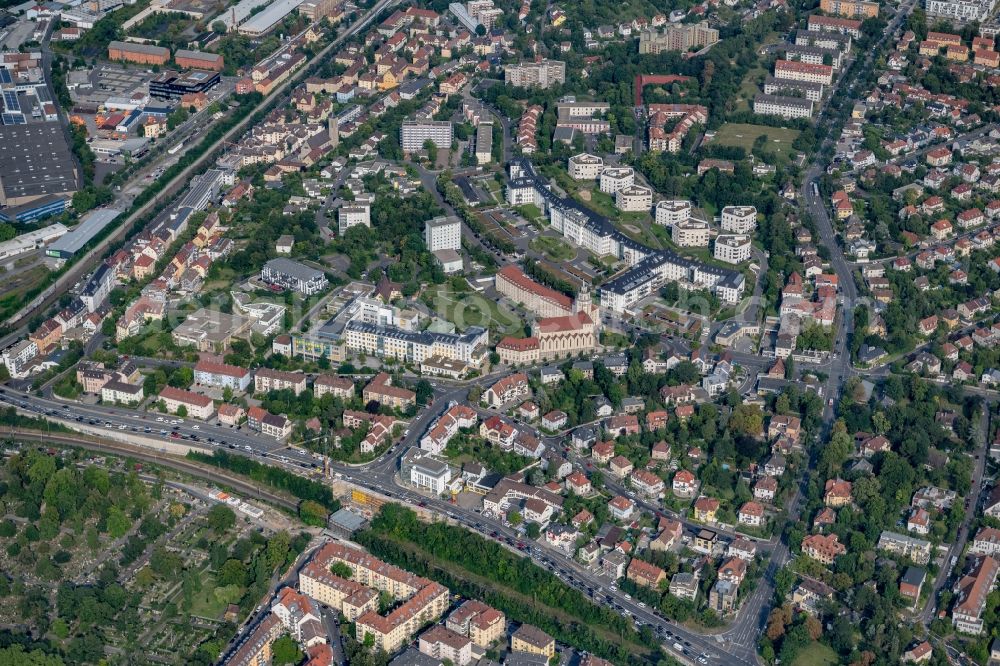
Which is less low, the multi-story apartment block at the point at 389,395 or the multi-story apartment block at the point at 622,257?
the multi-story apartment block at the point at 622,257

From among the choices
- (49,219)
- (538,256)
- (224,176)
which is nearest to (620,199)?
(538,256)

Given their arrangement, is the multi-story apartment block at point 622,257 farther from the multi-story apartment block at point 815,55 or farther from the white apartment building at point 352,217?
the multi-story apartment block at point 815,55

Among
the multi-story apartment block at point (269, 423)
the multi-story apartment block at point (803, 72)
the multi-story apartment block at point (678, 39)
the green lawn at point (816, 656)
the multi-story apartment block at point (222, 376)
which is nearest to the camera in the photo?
the green lawn at point (816, 656)

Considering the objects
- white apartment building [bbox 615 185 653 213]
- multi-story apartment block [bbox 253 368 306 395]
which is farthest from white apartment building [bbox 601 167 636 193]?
multi-story apartment block [bbox 253 368 306 395]

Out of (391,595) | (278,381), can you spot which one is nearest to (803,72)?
(278,381)

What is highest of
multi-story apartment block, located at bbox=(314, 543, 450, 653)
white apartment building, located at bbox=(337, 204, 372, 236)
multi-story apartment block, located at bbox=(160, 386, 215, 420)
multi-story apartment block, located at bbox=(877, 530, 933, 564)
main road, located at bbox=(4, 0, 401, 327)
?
multi-story apartment block, located at bbox=(877, 530, 933, 564)

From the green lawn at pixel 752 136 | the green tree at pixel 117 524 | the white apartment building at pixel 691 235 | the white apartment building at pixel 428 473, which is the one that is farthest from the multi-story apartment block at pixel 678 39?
the green tree at pixel 117 524

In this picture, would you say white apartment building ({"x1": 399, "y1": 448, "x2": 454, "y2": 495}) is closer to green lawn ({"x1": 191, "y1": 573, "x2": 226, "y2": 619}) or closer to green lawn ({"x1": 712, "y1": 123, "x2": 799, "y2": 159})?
green lawn ({"x1": 191, "y1": 573, "x2": 226, "y2": 619})
